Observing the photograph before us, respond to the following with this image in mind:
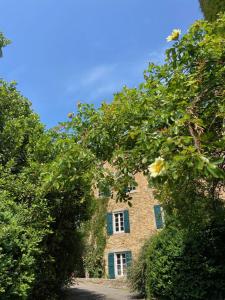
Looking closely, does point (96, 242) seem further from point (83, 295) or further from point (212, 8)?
point (212, 8)

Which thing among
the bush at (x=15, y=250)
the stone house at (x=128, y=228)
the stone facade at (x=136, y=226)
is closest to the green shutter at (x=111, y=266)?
the stone house at (x=128, y=228)

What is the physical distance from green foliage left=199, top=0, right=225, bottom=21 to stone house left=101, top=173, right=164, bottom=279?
14.2 metres

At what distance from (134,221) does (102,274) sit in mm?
4256

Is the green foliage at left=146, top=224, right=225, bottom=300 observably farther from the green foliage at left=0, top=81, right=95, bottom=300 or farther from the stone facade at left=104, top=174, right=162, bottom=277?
the stone facade at left=104, top=174, right=162, bottom=277

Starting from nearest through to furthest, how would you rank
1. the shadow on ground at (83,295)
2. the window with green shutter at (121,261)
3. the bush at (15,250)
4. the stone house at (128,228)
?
the bush at (15,250) → the shadow on ground at (83,295) → the window with green shutter at (121,261) → the stone house at (128,228)

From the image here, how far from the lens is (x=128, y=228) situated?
2420 cm

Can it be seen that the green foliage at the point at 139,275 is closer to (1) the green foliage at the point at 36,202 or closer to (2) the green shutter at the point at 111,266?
(1) the green foliage at the point at 36,202

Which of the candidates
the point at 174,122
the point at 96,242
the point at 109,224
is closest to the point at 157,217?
the point at 109,224

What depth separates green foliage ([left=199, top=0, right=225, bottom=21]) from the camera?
10.7m

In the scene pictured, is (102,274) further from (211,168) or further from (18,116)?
(211,168)

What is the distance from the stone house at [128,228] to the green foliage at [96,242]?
380 millimetres

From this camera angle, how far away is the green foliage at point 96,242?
24.0 metres

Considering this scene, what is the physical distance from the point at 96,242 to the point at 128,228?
2.67m

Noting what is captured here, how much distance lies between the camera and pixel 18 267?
21.4 ft
